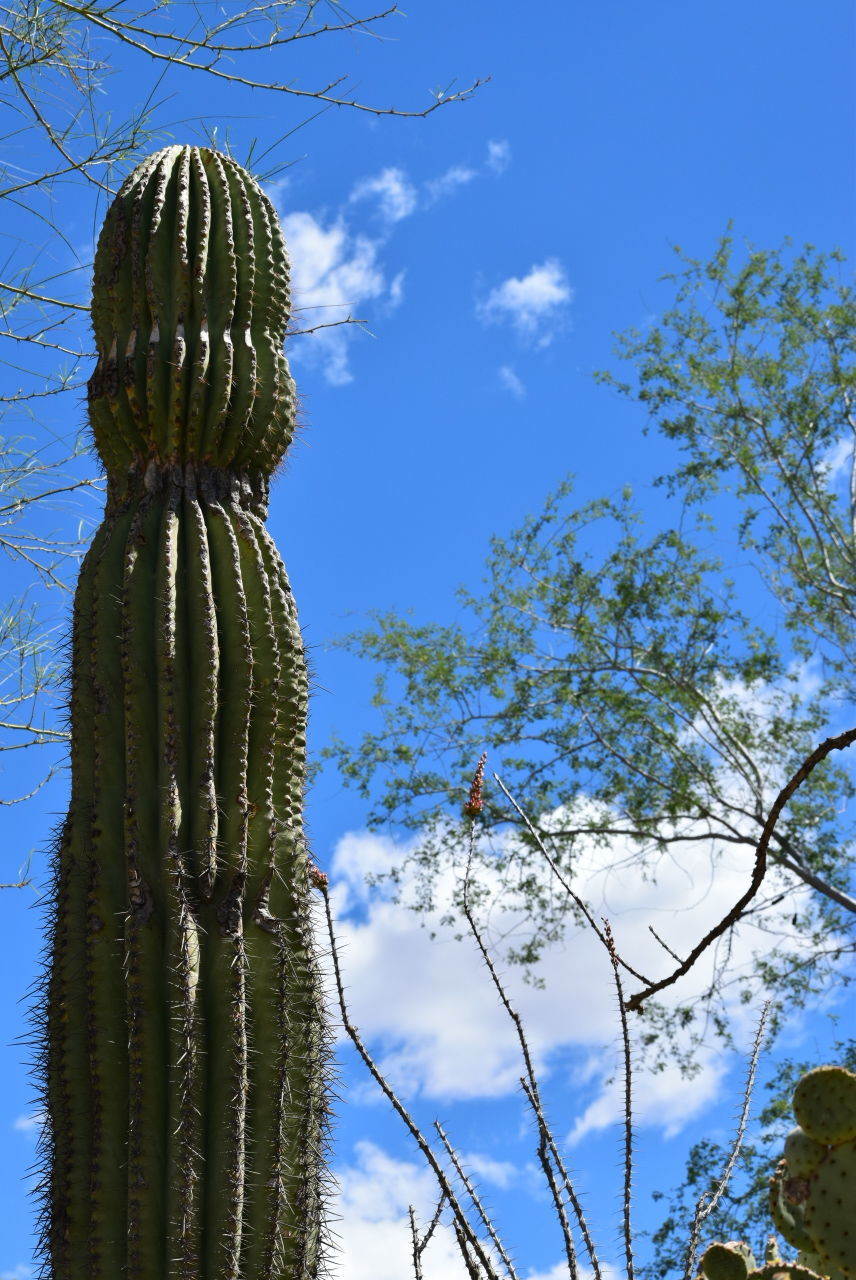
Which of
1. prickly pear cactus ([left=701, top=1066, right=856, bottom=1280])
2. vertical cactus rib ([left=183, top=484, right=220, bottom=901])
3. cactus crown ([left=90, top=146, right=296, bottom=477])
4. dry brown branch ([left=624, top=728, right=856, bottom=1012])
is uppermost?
cactus crown ([left=90, top=146, right=296, bottom=477])

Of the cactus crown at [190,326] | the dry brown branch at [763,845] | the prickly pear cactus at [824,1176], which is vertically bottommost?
the prickly pear cactus at [824,1176]

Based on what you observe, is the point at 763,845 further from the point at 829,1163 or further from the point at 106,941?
the point at 106,941

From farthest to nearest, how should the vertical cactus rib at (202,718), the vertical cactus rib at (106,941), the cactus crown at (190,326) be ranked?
the cactus crown at (190,326) < the vertical cactus rib at (202,718) < the vertical cactus rib at (106,941)

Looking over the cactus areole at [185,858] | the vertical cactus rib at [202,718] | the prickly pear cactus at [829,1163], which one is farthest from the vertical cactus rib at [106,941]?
the prickly pear cactus at [829,1163]

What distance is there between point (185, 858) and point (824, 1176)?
1192 mm

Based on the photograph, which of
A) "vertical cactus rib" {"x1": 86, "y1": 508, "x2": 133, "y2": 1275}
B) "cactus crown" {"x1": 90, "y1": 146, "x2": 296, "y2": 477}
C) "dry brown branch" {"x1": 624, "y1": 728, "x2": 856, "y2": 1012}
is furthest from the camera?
"cactus crown" {"x1": 90, "y1": 146, "x2": 296, "y2": 477}

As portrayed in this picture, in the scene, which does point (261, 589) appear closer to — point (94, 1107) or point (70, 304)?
point (94, 1107)

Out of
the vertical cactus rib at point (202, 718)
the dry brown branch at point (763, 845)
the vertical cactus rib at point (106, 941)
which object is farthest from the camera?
the vertical cactus rib at point (202, 718)

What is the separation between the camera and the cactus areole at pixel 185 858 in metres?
2.16

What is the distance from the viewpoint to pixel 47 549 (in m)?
4.55

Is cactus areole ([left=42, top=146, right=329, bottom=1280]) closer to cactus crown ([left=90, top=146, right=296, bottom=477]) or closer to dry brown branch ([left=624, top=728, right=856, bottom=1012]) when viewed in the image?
cactus crown ([left=90, top=146, right=296, bottom=477])

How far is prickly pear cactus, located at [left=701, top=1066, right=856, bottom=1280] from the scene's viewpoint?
1474 millimetres

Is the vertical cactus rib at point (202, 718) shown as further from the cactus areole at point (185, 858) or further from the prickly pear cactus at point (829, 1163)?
the prickly pear cactus at point (829, 1163)

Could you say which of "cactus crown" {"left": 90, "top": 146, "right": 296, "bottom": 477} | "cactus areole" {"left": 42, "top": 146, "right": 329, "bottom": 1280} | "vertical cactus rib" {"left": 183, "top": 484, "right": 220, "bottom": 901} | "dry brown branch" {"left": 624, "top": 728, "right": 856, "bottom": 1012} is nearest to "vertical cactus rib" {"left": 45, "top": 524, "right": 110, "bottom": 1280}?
"cactus areole" {"left": 42, "top": 146, "right": 329, "bottom": 1280}
